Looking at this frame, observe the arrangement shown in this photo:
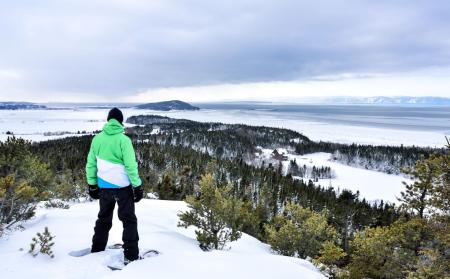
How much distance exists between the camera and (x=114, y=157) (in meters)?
7.01

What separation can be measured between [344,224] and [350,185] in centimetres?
6341

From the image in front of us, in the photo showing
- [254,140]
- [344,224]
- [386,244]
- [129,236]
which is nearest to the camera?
[129,236]

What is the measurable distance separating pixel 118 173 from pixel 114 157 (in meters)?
0.36

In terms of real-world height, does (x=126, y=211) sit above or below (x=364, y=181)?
above

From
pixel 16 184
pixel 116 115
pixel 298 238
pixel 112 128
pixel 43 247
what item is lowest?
pixel 298 238

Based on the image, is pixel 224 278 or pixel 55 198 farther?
pixel 55 198

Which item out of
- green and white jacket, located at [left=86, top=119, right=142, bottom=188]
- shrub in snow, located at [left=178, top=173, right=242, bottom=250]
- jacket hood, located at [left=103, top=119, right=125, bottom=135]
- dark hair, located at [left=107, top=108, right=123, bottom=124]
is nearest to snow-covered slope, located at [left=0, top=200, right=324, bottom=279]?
green and white jacket, located at [left=86, top=119, right=142, bottom=188]

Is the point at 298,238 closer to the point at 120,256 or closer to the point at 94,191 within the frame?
the point at 120,256

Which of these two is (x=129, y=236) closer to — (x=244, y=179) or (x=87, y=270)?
(x=87, y=270)

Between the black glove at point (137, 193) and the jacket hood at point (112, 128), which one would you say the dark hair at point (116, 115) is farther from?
the black glove at point (137, 193)

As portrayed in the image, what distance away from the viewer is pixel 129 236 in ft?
23.2

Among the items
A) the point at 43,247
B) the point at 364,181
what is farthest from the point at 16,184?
the point at 364,181

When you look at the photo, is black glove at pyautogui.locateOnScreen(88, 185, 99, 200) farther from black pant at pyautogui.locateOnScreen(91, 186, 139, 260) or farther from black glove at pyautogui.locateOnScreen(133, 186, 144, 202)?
black glove at pyautogui.locateOnScreen(133, 186, 144, 202)

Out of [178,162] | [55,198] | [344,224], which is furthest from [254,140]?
[55,198]
